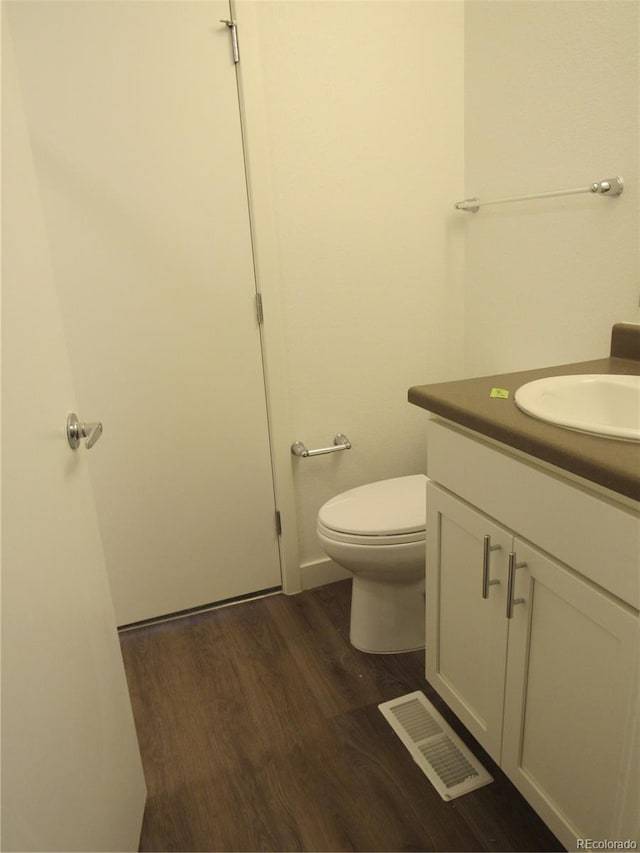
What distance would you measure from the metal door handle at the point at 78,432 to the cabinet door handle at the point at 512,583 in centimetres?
79

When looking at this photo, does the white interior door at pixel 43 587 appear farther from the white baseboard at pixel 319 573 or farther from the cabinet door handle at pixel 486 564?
the white baseboard at pixel 319 573

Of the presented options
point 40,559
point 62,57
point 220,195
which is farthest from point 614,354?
point 62,57

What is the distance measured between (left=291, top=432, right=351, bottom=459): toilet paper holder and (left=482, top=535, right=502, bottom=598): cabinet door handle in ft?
3.03

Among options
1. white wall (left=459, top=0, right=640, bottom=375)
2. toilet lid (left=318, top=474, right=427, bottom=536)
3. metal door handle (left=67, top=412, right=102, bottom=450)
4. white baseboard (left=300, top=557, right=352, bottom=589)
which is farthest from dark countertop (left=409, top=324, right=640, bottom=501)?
white baseboard (left=300, top=557, right=352, bottom=589)

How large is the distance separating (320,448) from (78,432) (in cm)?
113

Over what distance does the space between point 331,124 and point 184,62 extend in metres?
0.47

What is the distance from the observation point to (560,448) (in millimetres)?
874

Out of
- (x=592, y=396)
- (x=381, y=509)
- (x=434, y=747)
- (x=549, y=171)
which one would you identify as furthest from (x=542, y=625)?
(x=549, y=171)

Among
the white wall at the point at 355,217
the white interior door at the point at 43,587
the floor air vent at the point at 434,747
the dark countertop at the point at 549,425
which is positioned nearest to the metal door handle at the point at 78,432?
the white interior door at the point at 43,587

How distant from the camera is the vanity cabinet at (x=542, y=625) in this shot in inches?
33.6

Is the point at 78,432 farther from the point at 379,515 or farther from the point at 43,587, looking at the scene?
the point at 379,515

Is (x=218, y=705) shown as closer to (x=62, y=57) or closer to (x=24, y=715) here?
(x=24, y=715)

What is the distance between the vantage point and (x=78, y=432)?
3.30 feet

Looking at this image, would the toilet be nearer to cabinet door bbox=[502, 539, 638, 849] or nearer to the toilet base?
the toilet base
